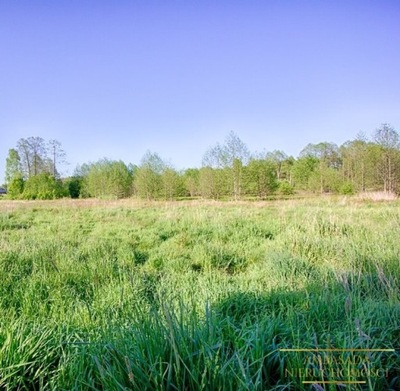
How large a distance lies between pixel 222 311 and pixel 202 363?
49.5 inches

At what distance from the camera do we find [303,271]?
3.96 metres

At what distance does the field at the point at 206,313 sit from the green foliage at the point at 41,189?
33.5 m

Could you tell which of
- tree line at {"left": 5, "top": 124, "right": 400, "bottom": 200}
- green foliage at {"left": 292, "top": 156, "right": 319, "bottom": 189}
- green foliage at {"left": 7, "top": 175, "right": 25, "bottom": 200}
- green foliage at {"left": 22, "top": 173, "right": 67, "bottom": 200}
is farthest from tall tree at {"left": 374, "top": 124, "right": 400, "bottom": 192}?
green foliage at {"left": 7, "top": 175, "right": 25, "bottom": 200}

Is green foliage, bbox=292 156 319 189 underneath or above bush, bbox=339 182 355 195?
above

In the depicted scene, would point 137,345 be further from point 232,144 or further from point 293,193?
point 293,193

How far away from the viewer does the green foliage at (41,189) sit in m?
35.2

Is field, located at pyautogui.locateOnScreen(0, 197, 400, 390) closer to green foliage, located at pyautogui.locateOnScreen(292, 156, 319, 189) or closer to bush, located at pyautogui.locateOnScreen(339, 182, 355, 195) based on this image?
bush, located at pyautogui.locateOnScreen(339, 182, 355, 195)

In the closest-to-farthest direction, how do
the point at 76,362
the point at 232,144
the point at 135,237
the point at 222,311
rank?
the point at 76,362 → the point at 222,311 → the point at 135,237 → the point at 232,144

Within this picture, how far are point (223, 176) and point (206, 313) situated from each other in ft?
123

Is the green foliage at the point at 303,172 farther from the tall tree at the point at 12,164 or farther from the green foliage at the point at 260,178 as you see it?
the tall tree at the point at 12,164

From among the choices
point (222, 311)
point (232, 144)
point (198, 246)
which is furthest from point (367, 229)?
point (232, 144)

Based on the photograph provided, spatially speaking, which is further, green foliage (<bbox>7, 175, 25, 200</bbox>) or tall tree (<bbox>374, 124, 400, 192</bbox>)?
green foliage (<bbox>7, 175, 25, 200</bbox>)

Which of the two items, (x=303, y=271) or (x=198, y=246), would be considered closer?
(x=303, y=271)

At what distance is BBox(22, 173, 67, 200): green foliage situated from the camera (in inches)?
1388
